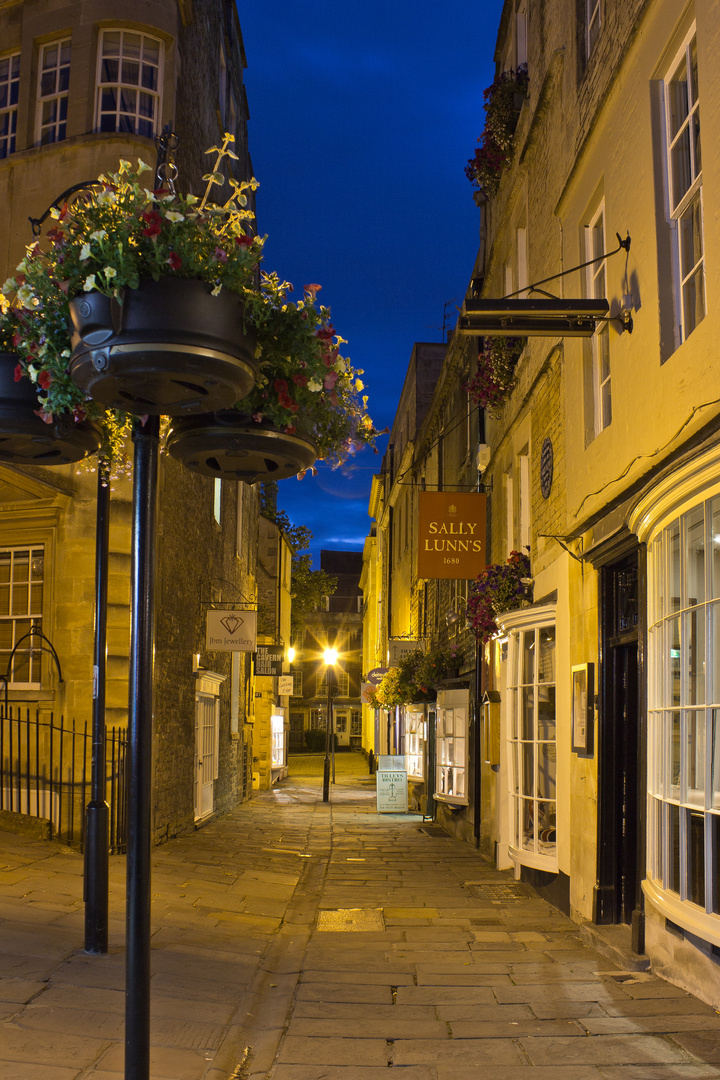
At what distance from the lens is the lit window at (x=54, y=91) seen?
13086 millimetres

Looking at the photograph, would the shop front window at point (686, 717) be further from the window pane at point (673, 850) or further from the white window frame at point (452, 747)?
the white window frame at point (452, 747)

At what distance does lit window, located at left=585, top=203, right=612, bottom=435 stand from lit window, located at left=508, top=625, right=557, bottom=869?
2.54 meters

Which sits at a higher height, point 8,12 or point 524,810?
point 8,12

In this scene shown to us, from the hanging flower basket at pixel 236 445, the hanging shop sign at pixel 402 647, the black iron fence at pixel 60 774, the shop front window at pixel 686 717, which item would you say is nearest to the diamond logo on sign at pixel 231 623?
the black iron fence at pixel 60 774

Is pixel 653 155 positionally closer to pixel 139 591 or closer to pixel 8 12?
pixel 139 591

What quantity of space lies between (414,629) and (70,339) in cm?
2132

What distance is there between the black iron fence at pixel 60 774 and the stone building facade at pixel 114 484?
0.79 feet

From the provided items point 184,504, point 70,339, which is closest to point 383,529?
point 184,504

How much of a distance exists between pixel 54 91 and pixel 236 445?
11.6 m

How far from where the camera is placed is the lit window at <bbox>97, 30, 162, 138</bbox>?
1280 centimetres

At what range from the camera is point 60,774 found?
10234 millimetres

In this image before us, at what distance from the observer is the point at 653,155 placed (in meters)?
6.43

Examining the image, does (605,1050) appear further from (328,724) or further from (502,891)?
(328,724)

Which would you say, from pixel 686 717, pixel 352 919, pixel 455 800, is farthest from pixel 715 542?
pixel 455 800
